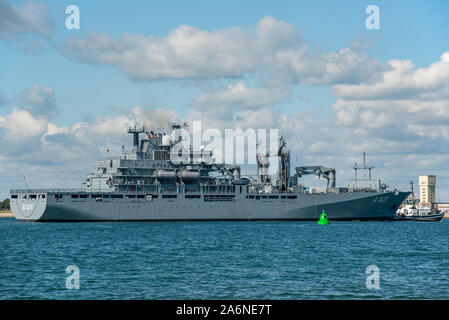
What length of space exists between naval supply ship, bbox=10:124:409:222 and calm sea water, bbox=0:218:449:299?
23987 mm

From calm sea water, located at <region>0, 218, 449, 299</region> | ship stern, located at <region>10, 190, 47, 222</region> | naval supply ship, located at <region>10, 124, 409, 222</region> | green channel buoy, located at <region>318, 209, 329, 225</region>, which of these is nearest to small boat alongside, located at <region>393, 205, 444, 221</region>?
naval supply ship, located at <region>10, 124, 409, 222</region>

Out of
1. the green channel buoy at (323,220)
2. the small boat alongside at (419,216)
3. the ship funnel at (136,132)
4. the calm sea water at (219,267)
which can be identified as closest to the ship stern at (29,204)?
the ship funnel at (136,132)

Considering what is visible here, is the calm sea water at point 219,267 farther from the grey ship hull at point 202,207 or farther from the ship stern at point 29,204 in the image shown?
the grey ship hull at point 202,207

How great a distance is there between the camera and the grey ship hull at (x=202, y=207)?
78875 mm

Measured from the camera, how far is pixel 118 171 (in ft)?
270

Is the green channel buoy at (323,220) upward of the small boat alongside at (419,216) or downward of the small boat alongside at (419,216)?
upward

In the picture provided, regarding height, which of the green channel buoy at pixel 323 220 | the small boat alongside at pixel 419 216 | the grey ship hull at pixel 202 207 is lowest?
the small boat alongside at pixel 419 216

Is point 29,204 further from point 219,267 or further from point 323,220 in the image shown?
point 219,267

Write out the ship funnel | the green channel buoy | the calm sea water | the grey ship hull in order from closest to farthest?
the calm sea water, the grey ship hull, the green channel buoy, the ship funnel

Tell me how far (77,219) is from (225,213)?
A: 20.3 m

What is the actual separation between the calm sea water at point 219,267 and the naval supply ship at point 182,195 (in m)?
24.0

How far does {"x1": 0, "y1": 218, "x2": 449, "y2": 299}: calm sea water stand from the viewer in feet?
85.6

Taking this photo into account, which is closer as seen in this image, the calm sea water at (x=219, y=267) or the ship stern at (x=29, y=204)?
the calm sea water at (x=219, y=267)

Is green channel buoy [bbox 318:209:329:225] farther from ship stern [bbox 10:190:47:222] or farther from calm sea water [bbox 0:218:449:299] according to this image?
ship stern [bbox 10:190:47:222]
